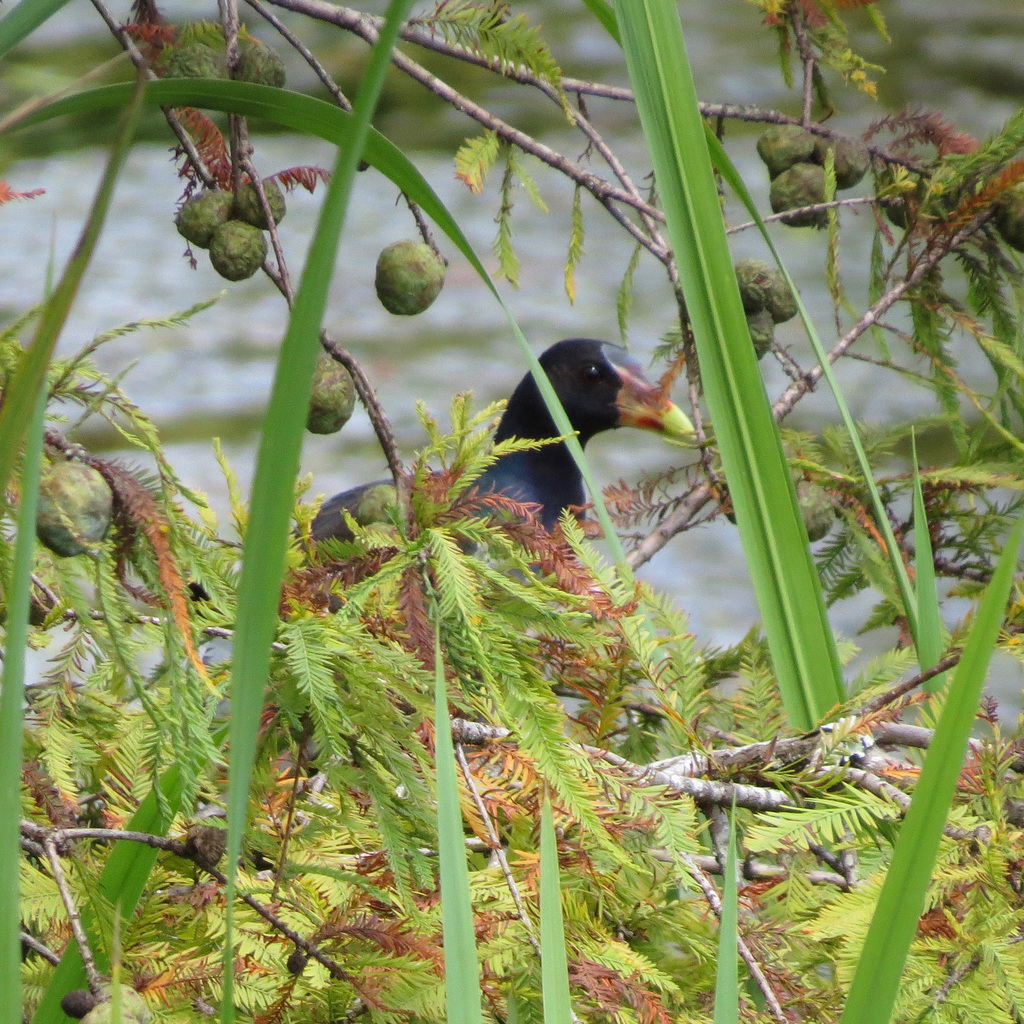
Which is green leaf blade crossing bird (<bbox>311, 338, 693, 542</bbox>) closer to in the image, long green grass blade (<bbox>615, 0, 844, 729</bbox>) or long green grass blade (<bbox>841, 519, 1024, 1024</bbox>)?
long green grass blade (<bbox>615, 0, 844, 729</bbox>)

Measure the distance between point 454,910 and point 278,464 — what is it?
0.48ft

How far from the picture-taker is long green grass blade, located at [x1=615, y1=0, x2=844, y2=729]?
0.56m

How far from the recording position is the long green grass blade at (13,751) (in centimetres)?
33

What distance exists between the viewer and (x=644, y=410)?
1.76m

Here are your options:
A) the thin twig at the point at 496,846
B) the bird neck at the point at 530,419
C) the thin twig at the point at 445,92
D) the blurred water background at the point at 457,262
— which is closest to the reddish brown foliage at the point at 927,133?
the thin twig at the point at 445,92

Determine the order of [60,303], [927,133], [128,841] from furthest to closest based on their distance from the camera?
1. [927,133]
2. [128,841]
3. [60,303]

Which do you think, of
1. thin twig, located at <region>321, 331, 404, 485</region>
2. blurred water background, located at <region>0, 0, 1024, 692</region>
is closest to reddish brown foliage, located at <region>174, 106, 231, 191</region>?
thin twig, located at <region>321, 331, 404, 485</region>

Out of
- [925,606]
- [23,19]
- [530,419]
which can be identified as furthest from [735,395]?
[530,419]

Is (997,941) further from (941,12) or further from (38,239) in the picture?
(941,12)

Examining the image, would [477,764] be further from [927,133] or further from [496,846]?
[927,133]

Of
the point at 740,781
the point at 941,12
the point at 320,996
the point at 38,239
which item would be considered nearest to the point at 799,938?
the point at 740,781

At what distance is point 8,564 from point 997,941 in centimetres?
39

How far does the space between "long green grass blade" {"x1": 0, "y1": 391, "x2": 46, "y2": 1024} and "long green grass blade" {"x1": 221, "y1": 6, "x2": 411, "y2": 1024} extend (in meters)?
0.06

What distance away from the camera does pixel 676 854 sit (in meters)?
0.47
